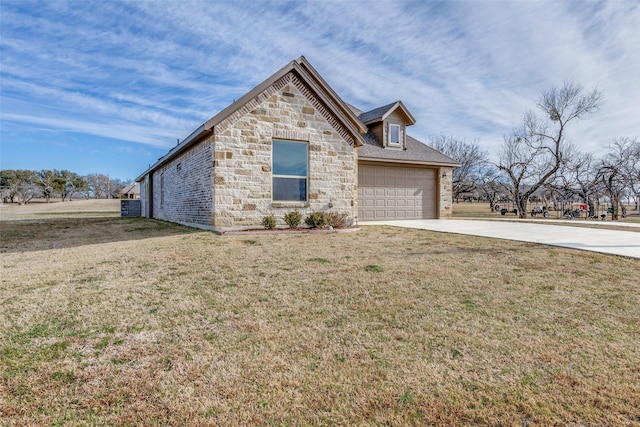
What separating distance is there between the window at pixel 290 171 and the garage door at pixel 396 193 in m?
4.84

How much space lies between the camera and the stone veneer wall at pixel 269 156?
33.9 ft

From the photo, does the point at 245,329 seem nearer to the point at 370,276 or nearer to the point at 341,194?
the point at 370,276

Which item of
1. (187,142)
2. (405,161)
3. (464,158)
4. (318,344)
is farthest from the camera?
(464,158)

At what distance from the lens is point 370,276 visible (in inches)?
200

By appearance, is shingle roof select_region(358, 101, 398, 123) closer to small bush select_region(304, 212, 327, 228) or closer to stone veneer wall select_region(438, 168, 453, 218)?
stone veneer wall select_region(438, 168, 453, 218)

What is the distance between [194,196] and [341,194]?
5.40 meters

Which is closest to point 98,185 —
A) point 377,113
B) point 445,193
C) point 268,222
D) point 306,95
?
point 377,113

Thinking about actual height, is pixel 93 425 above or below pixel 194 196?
below

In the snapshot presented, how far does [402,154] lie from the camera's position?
16.9m

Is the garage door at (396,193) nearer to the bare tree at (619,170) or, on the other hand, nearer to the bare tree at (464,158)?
the bare tree at (619,170)

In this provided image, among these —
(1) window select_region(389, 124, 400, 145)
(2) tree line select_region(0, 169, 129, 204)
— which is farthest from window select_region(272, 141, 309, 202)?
(2) tree line select_region(0, 169, 129, 204)

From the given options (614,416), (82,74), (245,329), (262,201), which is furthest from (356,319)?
(82,74)

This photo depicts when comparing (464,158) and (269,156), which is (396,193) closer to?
(269,156)

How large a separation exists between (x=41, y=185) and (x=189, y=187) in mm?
70575
